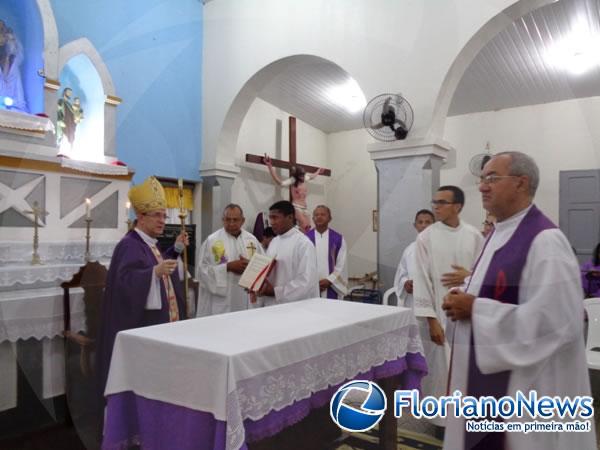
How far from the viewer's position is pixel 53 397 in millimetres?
2947

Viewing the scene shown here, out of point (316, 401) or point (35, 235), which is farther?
point (35, 235)

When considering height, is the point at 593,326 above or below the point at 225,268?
below

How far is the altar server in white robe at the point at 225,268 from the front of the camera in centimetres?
370

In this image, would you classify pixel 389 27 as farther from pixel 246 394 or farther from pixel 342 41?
pixel 246 394

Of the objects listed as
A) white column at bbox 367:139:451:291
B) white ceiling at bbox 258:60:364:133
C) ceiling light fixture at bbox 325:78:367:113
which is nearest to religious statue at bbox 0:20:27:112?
white ceiling at bbox 258:60:364:133

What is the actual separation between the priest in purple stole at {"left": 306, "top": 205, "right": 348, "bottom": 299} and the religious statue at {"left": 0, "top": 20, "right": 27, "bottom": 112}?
2.53 m

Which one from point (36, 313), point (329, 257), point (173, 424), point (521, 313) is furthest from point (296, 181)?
point (521, 313)

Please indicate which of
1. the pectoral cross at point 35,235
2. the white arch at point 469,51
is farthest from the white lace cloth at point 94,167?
the white arch at point 469,51

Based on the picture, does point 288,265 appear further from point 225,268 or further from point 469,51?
point 469,51

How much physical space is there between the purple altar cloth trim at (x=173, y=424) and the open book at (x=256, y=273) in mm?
916

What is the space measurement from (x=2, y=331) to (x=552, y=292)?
2.85 meters

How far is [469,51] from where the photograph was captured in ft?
9.71

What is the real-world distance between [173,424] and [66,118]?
3224 millimetres

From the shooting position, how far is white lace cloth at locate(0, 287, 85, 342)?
2.77 meters
